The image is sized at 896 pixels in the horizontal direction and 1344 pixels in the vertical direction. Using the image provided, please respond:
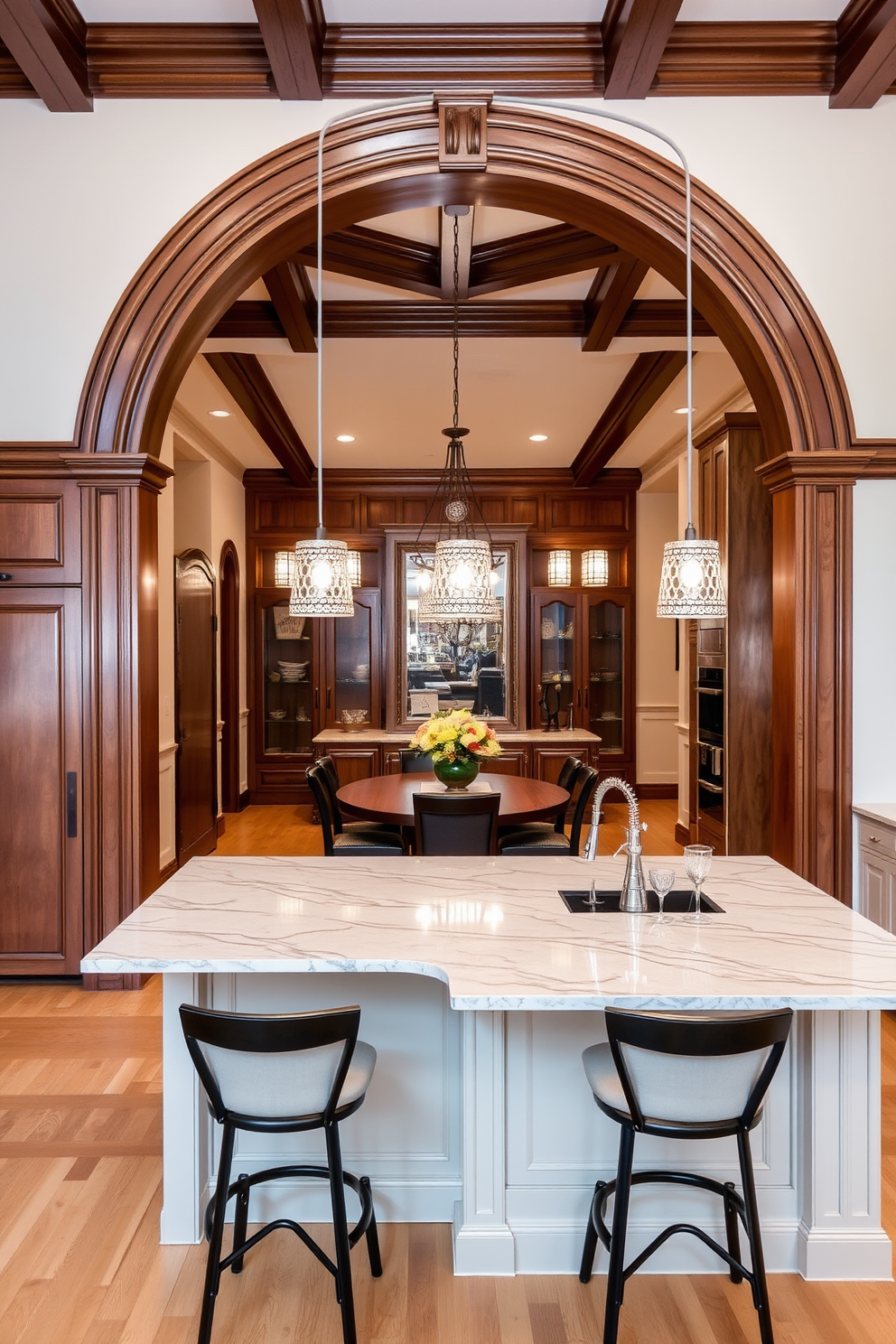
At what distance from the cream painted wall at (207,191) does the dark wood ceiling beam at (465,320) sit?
1015mm

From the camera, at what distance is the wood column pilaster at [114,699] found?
3.56 meters

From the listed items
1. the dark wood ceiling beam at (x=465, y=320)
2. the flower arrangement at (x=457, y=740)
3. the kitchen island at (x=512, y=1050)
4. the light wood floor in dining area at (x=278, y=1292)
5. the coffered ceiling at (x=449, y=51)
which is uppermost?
the coffered ceiling at (x=449, y=51)

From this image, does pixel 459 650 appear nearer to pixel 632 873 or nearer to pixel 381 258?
pixel 381 258

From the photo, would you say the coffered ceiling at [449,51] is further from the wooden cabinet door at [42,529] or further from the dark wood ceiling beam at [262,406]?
the dark wood ceiling beam at [262,406]

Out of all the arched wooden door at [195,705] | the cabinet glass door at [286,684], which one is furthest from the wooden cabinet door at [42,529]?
the cabinet glass door at [286,684]

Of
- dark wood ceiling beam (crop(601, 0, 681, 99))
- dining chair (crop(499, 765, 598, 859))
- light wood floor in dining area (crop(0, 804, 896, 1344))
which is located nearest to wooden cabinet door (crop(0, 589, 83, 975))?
light wood floor in dining area (crop(0, 804, 896, 1344))

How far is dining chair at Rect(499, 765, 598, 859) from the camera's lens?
14.1 ft

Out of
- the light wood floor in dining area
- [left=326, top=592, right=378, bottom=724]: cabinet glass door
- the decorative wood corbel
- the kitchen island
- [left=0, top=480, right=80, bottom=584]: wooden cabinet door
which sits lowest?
the light wood floor in dining area

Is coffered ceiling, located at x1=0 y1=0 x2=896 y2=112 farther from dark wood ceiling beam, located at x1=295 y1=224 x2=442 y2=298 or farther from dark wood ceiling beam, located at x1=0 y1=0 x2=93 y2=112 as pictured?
dark wood ceiling beam, located at x1=295 y1=224 x2=442 y2=298

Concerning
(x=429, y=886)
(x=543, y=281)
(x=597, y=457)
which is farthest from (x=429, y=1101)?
(x=597, y=457)

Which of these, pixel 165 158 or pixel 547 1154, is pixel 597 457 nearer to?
pixel 165 158

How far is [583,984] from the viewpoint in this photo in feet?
5.57

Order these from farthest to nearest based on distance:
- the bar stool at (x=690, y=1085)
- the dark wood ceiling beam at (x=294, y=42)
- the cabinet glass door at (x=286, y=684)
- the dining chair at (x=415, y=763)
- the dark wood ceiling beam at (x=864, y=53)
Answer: the cabinet glass door at (x=286, y=684)
the dining chair at (x=415, y=763)
the dark wood ceiling beam at (x=864, y=53)
the dark wood ceiling beam at (x=294, y=42)
the bar stool at (x=690, y=1085)

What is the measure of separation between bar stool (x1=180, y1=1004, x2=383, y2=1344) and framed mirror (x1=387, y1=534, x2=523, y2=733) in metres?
6.15
